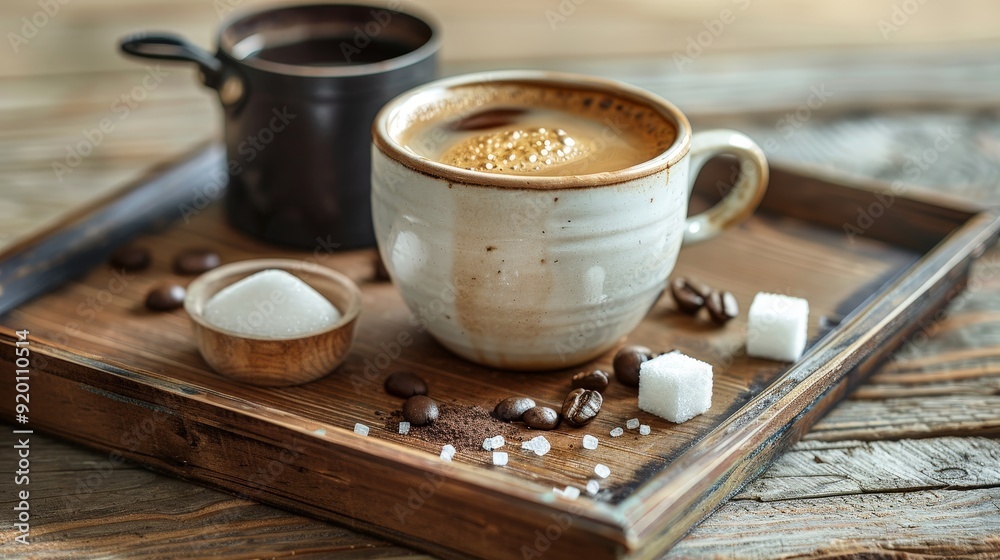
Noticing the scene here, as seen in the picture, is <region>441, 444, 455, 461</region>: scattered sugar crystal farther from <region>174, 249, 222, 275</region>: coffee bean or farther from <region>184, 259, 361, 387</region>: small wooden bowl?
<region>174, 249, 222, 275</region>: coffee bean

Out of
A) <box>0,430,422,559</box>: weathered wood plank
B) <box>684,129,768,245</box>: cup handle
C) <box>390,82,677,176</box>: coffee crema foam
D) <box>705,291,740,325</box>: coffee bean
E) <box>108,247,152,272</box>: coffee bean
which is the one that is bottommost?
<box>0,430,422,559</box>: weathered wood plank

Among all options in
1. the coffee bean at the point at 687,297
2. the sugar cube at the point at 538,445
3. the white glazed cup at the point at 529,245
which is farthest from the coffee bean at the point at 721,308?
the sugar cube at the point at 538,445

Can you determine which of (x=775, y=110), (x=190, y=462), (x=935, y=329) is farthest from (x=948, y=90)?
(x=190, y=462)

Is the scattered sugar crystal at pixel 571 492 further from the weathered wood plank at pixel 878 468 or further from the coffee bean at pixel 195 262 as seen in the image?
the coffee bean at pixel 195 262

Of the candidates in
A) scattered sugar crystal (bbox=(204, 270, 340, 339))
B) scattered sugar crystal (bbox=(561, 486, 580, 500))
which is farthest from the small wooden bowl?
scattered sugar crystal (bbox=(561, 486, 580, 500))

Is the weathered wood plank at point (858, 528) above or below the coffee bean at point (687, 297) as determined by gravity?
below

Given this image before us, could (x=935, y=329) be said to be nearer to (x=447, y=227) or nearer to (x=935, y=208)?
(x=935, y=208)
